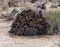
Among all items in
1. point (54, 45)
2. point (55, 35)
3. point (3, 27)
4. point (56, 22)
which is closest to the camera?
point (54, 45)

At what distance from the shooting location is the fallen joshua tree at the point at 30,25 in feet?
44.2

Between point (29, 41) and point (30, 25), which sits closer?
point (29, 41)

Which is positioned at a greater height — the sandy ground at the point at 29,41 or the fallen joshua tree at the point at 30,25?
the fallen joshua tree at the point at 30,25

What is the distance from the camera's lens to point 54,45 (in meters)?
11.5

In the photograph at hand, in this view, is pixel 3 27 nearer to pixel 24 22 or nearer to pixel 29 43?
pixel 24 22

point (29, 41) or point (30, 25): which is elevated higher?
point (30, 25)

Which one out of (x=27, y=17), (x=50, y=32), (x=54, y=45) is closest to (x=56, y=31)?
(x=50, y=32)

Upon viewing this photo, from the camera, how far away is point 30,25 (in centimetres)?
1363

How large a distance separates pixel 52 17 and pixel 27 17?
5.35 feet

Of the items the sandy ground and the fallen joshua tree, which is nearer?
the sandy ground

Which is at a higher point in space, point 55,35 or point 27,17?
point 27,17

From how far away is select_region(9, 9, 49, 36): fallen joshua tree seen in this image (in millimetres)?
13469

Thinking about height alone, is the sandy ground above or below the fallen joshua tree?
below

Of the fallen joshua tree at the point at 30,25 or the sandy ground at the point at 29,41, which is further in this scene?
the fallen joshua tree at the point at 30,25
